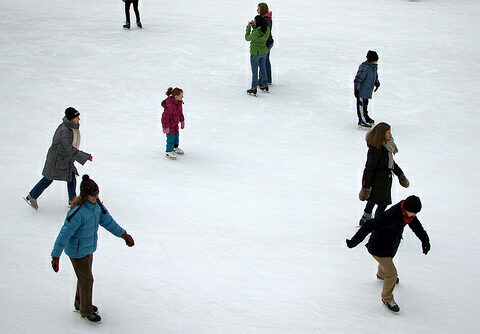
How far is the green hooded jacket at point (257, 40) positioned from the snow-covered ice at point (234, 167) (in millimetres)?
1089

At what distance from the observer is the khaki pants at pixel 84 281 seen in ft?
17.3

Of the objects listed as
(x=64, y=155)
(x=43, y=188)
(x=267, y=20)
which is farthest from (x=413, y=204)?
(x=267, y=20)

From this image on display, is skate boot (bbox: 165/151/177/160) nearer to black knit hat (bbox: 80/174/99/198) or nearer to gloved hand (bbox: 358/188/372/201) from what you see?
gloved hand (bbox: 358/188/372/201)

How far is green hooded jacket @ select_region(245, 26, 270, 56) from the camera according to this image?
39.1ft

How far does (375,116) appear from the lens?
1209cm

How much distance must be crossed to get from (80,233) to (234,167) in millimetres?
4681

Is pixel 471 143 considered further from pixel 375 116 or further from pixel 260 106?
pixel 260 106

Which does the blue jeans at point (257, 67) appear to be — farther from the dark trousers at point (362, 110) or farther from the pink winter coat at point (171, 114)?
the pink winter coat at point (171, 114)

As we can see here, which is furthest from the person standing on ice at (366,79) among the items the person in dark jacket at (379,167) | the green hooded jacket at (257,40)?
the person in dark jacket at (379,167)

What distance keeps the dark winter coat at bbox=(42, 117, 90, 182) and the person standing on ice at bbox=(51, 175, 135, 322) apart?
221cm

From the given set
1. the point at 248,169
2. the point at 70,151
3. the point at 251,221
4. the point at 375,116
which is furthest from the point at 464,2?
the point at 70,151

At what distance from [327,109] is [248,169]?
3.54 meters

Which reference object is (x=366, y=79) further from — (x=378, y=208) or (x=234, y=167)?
(x=378, y=208)

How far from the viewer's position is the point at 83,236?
5188 millimetres
